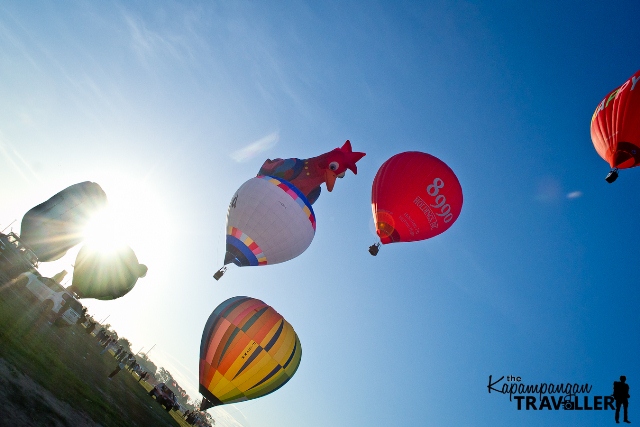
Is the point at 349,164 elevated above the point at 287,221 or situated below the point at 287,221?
above

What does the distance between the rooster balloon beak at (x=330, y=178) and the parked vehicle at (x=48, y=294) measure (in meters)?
11.8

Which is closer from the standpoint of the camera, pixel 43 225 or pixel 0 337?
pixel 0 337

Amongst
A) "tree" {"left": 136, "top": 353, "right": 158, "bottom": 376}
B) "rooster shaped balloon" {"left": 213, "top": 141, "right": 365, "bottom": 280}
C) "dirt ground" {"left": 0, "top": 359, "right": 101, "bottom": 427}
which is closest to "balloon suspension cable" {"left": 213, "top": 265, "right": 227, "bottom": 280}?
"rooster shaped balloon" {"left": 213, "top": 141, "right": 365, "bottom": 280}

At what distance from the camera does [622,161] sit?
13.1m

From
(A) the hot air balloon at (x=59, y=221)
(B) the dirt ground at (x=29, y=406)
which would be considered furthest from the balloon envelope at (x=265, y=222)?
(B) the dirt ground at (x=29, y=406)

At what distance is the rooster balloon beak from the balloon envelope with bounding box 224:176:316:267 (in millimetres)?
1793

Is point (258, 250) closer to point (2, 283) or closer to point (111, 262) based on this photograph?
point (111, 262)

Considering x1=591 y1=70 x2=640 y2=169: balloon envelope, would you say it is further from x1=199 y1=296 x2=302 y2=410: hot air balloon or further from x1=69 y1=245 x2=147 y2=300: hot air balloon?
x1=69 y1=245 x2=147 y2=300: hot air balloon

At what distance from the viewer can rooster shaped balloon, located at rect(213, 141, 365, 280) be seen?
613 inches

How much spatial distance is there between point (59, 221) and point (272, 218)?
11.0 meters

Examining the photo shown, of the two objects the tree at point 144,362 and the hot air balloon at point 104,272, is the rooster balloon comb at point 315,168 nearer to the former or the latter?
the hot air balloon at point 104,272

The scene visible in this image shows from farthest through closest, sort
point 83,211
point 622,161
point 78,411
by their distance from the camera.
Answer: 1. point 83,211
2. point 622,161
3. point 78,411

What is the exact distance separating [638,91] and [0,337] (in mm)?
19155

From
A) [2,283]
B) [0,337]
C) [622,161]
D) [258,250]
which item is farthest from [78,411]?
[622,161]
